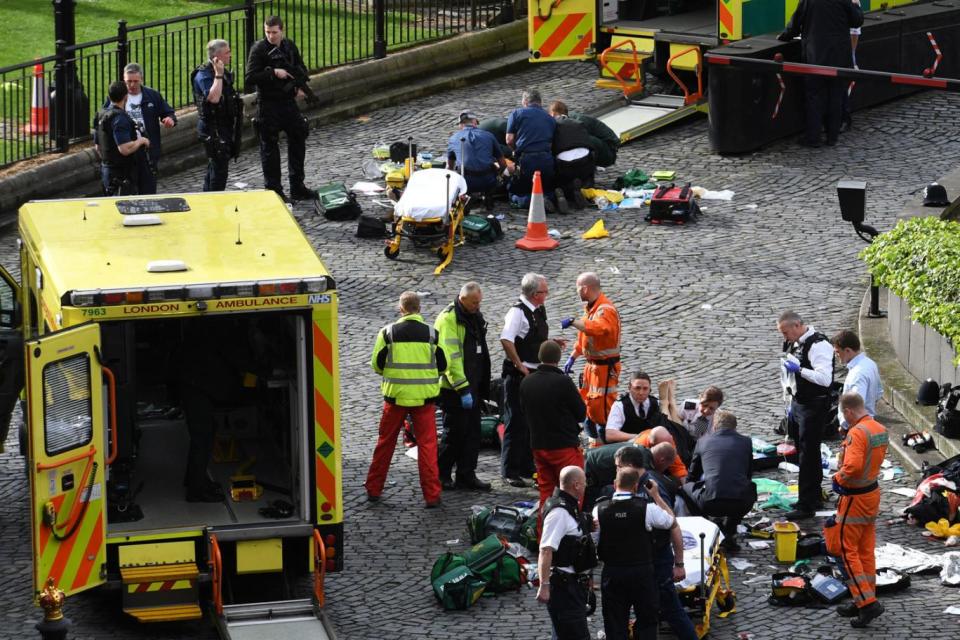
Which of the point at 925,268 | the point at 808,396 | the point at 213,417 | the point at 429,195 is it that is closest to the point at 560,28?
the point at 429,195

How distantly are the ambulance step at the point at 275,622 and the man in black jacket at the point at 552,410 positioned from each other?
6.92 ft

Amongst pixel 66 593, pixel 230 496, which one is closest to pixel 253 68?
pixel 230 496

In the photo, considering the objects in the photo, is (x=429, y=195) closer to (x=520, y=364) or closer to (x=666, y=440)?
(x=520, y=364)

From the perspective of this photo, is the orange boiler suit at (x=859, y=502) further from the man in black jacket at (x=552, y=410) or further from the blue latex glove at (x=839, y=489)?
the man in black jacket at (x=552, y=410)

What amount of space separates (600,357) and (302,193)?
6.50 m

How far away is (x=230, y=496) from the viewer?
38.3 ft

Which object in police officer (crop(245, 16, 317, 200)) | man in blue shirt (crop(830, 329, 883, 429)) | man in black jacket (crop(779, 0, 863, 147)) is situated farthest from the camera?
man in black jacket (crop(779, 0, 863, 147))

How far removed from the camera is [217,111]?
18.2 metres

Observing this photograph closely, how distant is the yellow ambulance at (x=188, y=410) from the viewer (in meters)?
10.4

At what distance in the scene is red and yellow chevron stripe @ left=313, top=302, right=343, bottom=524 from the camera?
428 inches

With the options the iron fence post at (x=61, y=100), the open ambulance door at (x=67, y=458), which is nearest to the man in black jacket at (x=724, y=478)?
the open ambulance door at (x=67, y=458)

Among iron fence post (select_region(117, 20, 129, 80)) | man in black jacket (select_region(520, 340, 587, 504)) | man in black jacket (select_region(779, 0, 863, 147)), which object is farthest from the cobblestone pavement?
iron fence post (select_region(117, 20, 129, 80))

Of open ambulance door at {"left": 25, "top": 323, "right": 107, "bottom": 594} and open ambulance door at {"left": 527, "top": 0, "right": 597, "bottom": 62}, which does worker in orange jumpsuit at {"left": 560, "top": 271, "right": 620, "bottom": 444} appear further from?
open ambulance door at {"left": 527, "top": 0, "right": 597, "bottom": 62}

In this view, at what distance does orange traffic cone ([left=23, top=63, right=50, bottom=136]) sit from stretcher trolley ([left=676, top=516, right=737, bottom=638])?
34.7 feet
